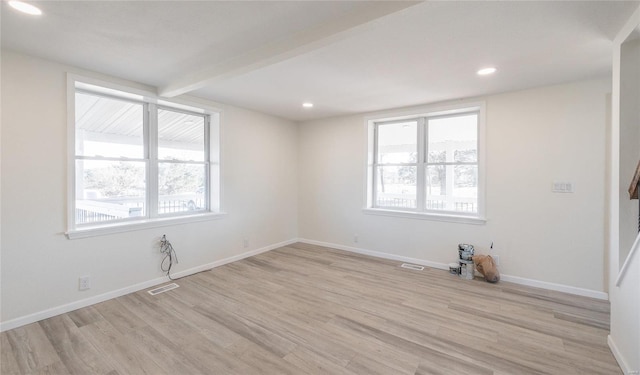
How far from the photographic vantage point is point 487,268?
3441 mm

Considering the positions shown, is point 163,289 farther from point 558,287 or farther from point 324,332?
point 558,287

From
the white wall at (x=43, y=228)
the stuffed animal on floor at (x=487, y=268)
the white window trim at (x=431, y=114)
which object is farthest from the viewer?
the white window trim at (x=431, y=114)

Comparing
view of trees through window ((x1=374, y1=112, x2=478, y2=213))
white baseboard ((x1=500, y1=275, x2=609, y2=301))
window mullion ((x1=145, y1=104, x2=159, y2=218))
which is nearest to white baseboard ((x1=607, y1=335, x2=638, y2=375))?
white baseboard ((x1=500, y1=275, x2=609, y2=301))

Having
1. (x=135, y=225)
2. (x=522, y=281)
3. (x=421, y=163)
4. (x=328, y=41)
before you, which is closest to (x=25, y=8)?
(x=328, y=41)

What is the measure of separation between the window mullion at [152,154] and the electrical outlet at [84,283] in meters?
0.92

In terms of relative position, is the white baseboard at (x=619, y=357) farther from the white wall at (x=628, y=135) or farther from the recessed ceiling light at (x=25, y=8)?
the recessed ceiling light at (x=25, y=8)

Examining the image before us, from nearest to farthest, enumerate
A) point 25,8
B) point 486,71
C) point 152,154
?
point 25,8 → point 486,71 → point 152,154

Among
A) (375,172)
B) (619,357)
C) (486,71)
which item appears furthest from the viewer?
(375,172)

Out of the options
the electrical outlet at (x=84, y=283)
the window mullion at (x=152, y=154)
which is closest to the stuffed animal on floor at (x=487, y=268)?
the window mullion at (x=152, y=154)

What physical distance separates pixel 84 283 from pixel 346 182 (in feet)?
12.3

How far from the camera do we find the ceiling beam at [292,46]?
173 centimetres

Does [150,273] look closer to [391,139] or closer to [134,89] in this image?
[134,89]

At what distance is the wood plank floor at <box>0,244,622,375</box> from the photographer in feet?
6.41

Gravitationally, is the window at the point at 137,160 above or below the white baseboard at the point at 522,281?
above
